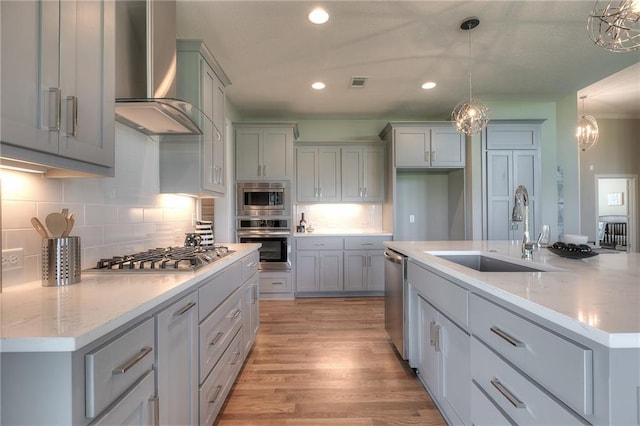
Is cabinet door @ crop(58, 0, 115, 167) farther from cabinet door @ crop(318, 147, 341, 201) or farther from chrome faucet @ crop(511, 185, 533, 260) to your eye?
cabinet door @ crop(318, 147, 341, 201)

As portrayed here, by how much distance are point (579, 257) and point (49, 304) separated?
2491 millimetres

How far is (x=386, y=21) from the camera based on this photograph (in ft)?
8.09

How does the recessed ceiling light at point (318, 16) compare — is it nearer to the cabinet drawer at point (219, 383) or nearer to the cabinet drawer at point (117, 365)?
the cabinet drawer at point (117, 365)

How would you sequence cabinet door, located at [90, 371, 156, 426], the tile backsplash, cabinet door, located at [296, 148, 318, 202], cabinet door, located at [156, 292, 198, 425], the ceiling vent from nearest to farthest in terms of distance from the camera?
cabinet door, located at [90, 371, 156, 426] < cabinet door, located at [156, 292, 198, 425] < the tile backsplash < the ceiling vent < cabinet door, located at [296, 148, 318, 202]

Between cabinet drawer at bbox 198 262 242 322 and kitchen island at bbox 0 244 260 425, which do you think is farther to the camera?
cabinet drawer at bbox 198 262 242 322

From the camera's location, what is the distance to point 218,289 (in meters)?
1.69

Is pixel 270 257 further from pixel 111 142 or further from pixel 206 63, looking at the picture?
pixel 111 142

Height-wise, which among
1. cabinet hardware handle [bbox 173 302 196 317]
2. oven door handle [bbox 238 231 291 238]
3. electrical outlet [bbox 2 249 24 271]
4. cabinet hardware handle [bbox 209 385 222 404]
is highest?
electrical outlet [bbox 2 249 24 271]

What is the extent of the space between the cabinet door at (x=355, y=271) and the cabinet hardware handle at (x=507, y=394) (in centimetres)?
317

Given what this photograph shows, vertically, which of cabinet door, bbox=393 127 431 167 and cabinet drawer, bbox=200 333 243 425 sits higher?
cabinet door, bbox=393 127 431 167

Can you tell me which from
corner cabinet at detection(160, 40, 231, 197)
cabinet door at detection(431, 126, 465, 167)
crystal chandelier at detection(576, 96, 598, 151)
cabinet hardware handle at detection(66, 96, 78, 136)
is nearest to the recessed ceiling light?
corner cabinet at detection(160, 40, 231, 197)

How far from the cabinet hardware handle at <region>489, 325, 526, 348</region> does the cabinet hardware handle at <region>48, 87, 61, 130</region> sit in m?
1.71

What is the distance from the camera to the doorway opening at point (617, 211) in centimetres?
632

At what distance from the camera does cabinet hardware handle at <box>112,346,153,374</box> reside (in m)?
0.84
